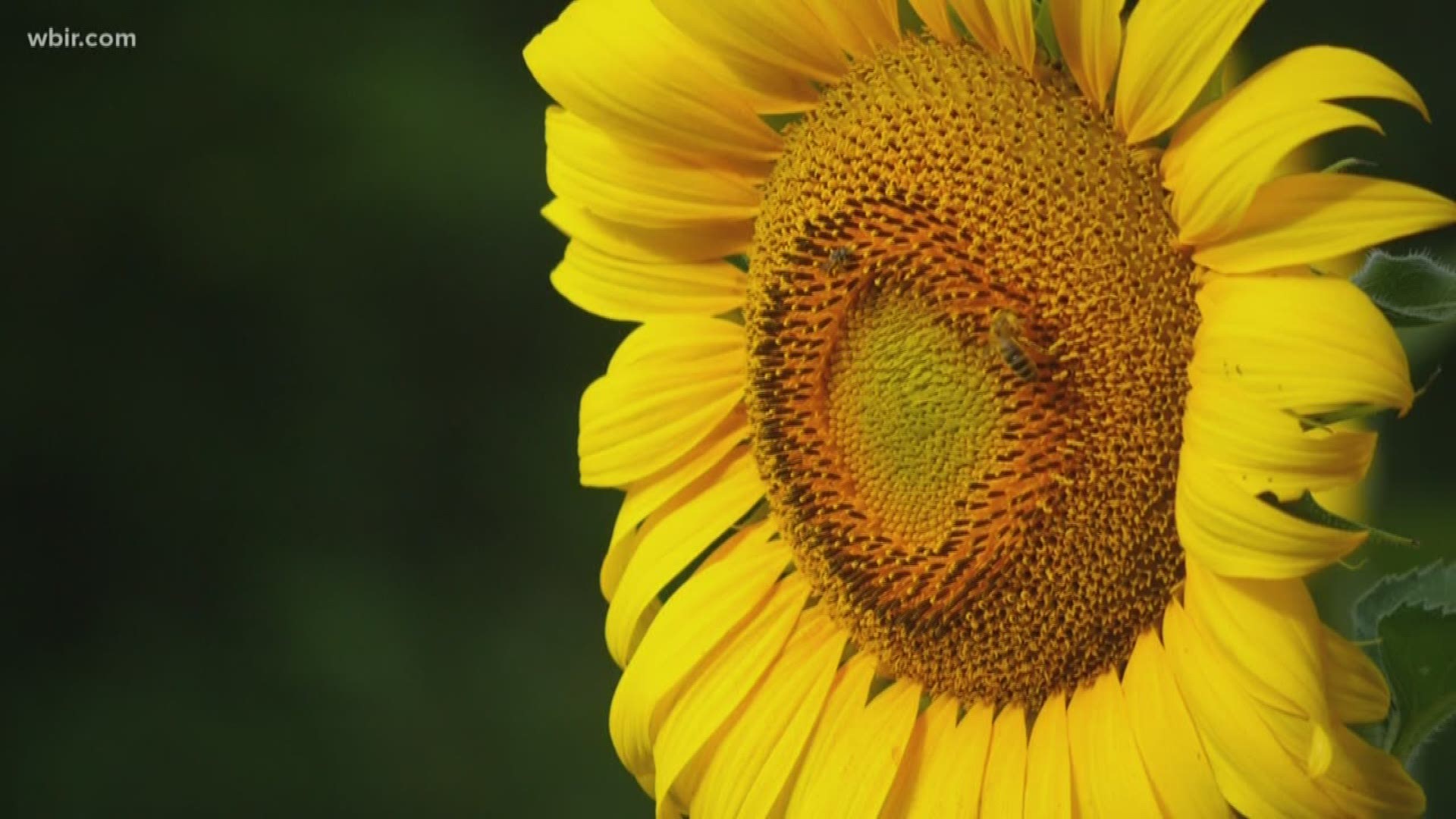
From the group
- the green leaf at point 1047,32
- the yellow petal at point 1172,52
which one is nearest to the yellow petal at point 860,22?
the green leaf at point 1047,32

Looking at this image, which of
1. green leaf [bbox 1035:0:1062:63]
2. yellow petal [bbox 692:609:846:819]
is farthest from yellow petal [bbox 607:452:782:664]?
green leaf [bbox 1035:0:1062:63]

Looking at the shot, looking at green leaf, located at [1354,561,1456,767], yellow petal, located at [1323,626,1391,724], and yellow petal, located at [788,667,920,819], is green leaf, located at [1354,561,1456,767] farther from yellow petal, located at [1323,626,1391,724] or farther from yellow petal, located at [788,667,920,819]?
yellow petal, located at [788,667,920,819]

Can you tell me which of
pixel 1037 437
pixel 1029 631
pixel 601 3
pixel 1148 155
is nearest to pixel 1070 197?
pixel 1148 155

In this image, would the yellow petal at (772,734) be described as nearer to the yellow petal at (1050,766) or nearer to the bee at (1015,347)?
the yellow petal at (1050,766)

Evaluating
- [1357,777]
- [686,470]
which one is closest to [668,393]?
[686,470]

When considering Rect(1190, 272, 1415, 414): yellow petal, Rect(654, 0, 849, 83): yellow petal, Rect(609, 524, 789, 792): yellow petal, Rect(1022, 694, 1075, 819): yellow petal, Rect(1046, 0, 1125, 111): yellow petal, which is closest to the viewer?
Rect(1190, 272, 1415, 414): yellow petal

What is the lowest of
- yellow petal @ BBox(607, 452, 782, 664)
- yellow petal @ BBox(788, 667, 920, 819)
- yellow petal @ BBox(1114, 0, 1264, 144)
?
yellow petal @ BBox(788, 667, 920, 819)

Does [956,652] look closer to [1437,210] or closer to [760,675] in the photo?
[760,675]
